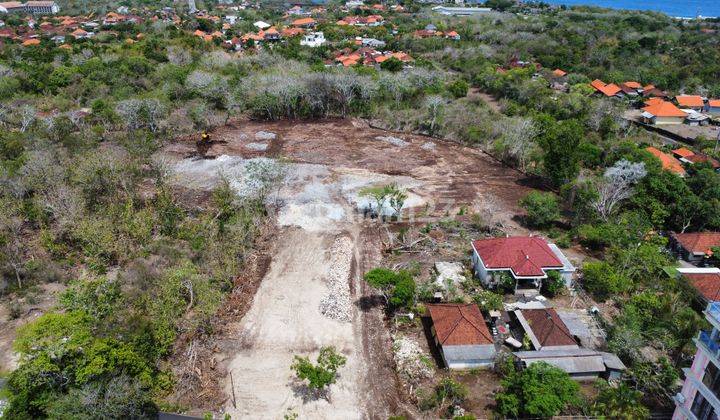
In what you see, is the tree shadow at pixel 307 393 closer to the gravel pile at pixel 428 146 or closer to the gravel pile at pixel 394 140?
the gravel pile at pixel 428 146

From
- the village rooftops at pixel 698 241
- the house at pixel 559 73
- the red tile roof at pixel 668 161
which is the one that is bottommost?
the village rooftops at pixel 698 241

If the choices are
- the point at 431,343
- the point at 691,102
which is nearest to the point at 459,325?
the point at 431,343

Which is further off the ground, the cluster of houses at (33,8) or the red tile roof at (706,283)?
the cluster of houses at (33,8)

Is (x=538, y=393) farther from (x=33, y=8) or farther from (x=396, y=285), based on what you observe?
(x=33, y=8)

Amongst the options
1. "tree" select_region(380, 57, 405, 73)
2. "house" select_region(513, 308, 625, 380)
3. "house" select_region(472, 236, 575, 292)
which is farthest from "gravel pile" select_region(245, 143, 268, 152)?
"house" select_region(513, 308, 625, 380)

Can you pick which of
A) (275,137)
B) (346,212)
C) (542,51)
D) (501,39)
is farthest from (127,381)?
(501,39)

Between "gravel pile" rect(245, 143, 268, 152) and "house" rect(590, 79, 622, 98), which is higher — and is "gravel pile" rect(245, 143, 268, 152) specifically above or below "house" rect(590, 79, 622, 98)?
below

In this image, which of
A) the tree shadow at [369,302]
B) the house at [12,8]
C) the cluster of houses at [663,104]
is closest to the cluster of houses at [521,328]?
the tree shadow at [369,302]

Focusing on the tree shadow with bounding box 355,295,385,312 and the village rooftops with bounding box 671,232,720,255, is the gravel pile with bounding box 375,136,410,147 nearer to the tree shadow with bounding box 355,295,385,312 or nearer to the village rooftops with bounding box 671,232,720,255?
the tree shadow with bounding box 355,295,385,312
